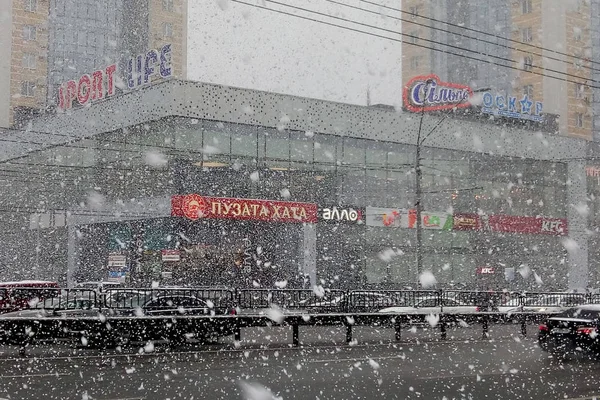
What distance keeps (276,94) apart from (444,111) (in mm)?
14148

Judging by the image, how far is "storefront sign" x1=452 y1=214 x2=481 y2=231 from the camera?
50.3m

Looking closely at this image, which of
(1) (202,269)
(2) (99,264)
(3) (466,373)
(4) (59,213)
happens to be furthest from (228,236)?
(3) (466,373)

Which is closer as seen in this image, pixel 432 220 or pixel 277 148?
pixel 277 148

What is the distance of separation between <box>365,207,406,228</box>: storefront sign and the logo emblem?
10.7 m

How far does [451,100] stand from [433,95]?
1187 mm

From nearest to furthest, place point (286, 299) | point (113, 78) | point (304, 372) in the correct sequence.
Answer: point (304, 372), point (286, 299), point (113, 78)

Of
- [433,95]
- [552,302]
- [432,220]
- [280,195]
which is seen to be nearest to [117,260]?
[280,195]

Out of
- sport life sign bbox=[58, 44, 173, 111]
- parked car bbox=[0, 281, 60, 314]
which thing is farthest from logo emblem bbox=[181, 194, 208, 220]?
parked car bbox=[0, 281, 60, 314]

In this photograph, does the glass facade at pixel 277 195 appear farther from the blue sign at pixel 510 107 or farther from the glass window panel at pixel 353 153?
the blue sign at pixel 510 107

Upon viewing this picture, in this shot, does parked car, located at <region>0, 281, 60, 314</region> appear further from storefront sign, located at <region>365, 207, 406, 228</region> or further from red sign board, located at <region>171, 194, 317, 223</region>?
storefront sign, located at <region>365, 207, 406, 228</region>

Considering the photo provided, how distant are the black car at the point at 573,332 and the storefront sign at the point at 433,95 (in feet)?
111

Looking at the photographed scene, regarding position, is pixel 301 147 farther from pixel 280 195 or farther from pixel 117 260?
pixel 117 260

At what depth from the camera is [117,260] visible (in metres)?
42.9

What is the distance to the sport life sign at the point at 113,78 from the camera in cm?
4069
